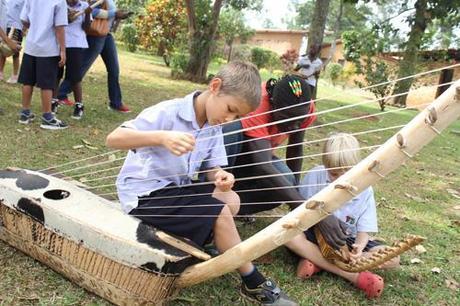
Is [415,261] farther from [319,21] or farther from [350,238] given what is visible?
[319,21]

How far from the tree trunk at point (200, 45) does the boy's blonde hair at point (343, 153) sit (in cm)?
917

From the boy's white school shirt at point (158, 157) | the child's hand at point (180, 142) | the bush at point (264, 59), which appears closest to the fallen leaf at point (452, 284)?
the boy's white school shirt at point (158, 157)

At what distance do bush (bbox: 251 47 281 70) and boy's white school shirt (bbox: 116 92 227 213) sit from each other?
84.6 feet

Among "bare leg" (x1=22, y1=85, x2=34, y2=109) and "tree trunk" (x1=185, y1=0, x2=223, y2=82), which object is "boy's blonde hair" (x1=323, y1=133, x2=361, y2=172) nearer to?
"bare leg" (x1=22, y1=85, x2=34, y2=109)

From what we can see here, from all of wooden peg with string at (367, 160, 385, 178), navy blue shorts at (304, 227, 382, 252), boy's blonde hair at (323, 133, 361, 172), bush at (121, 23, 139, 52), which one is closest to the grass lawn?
navy blue shorts at (304, 227, 382, 252)

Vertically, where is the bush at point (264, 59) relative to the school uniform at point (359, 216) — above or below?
below

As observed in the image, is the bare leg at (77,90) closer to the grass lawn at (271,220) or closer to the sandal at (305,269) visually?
the grass lawn at (271,220)

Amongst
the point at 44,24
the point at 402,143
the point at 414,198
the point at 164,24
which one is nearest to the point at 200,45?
the point at 164,24

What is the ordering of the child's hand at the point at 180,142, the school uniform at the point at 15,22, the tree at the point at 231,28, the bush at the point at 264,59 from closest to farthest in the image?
the child's hand at the point at 180,142
the school uniform at the point at 15,22
the bush at the point at 264,59
the tree at the point at 231,28

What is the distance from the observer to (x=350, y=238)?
2770 millimetres

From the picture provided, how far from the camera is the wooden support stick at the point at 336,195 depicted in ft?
5.01

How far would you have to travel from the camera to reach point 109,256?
1979 millimetres

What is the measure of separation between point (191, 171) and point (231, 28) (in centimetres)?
2698

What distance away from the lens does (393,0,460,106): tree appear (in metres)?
13.7
